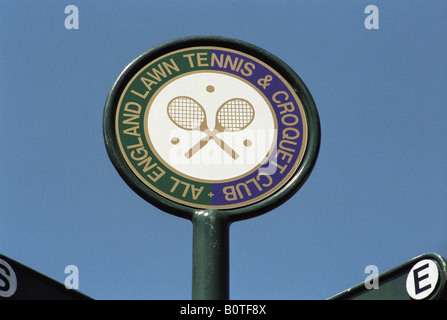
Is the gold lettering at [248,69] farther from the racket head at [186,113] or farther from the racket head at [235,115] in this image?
the racket head at [186,113]

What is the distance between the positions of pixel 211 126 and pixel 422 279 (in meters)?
2.06

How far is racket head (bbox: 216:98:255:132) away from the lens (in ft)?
21.5

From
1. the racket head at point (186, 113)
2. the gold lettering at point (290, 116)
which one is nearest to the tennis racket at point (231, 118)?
the racket head at point (186, 113)

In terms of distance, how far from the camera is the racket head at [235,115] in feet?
21.5

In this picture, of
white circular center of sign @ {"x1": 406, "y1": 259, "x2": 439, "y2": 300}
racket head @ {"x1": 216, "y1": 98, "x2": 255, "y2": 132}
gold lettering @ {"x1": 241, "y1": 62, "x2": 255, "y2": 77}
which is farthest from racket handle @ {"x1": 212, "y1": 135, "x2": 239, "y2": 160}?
white circular center of sign @ {"x1": 406, "y1": 259, "x2": 439, "y2": 300}

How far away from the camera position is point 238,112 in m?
6.64

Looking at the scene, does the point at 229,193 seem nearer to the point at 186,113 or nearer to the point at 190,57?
the point at 186,113

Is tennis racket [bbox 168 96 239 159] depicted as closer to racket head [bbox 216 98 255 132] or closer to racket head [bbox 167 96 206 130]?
racket head [bbox 167 96 206 130]

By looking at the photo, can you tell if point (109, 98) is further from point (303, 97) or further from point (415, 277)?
point (415, 277)

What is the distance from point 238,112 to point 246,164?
Answer: 0.45m

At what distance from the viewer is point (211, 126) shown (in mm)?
6531

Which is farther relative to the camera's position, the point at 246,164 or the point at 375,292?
the point at 246,164

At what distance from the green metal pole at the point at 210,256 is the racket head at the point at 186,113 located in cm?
74
